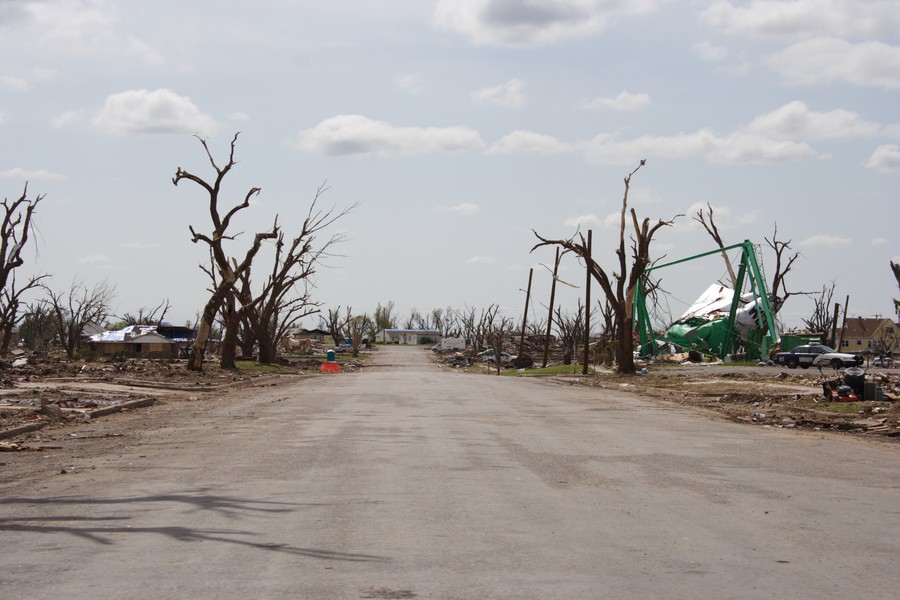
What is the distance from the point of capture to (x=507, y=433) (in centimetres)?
1578

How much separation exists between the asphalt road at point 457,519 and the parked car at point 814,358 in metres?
27.9

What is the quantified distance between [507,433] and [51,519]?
865cm

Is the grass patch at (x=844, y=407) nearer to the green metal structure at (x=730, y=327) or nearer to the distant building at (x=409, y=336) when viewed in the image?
the green metal structure at (x=730, y=327)

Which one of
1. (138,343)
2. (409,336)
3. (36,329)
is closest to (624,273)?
(138,343)

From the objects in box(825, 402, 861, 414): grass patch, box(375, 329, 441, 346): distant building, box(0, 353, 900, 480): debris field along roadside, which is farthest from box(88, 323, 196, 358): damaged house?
box(375, 329, 441, 346): distant building

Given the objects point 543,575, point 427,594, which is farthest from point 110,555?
point 543,575

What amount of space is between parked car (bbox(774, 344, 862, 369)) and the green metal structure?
275cm

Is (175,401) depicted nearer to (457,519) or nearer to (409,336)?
(457,519)

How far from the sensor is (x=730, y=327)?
167 feet

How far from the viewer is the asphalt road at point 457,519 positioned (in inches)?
245

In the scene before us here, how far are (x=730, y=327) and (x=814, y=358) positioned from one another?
349 inches

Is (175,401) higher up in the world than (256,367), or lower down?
lower down

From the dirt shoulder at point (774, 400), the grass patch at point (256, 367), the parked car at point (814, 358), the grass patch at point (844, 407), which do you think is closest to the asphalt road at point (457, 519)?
the dirt shoulder at point (774, 400)

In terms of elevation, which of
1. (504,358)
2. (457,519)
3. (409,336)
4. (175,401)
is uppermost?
(409,336)
